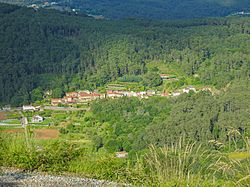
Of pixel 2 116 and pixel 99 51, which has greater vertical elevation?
pixel 99 51

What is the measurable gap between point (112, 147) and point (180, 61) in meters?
17.0

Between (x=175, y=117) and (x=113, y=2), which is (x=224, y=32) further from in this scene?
(x=113, y=2)

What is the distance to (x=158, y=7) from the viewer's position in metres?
Result: 64.8

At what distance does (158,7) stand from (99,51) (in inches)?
1283

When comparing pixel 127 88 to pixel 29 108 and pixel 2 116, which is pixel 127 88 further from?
pixel 2 116

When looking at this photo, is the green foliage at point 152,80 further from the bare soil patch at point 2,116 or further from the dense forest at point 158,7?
the dense forest at point 158,7

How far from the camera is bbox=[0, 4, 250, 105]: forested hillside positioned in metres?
28.5

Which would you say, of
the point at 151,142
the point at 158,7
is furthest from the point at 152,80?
the point at 158,7

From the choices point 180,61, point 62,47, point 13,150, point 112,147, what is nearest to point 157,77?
point 180,61

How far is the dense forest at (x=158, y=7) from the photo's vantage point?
5738 cm

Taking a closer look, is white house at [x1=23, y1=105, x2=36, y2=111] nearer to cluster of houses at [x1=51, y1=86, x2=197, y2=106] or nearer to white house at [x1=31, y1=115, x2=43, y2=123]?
cluster of houses at [x1=51, y1=86, x2=197, y2=106]

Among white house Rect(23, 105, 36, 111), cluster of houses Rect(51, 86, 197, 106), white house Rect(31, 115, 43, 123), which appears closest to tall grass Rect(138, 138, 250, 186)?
white house Rect(31, 115, 43, 123)

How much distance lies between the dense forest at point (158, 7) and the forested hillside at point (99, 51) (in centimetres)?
1723

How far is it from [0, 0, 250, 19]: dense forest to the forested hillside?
678 inches
